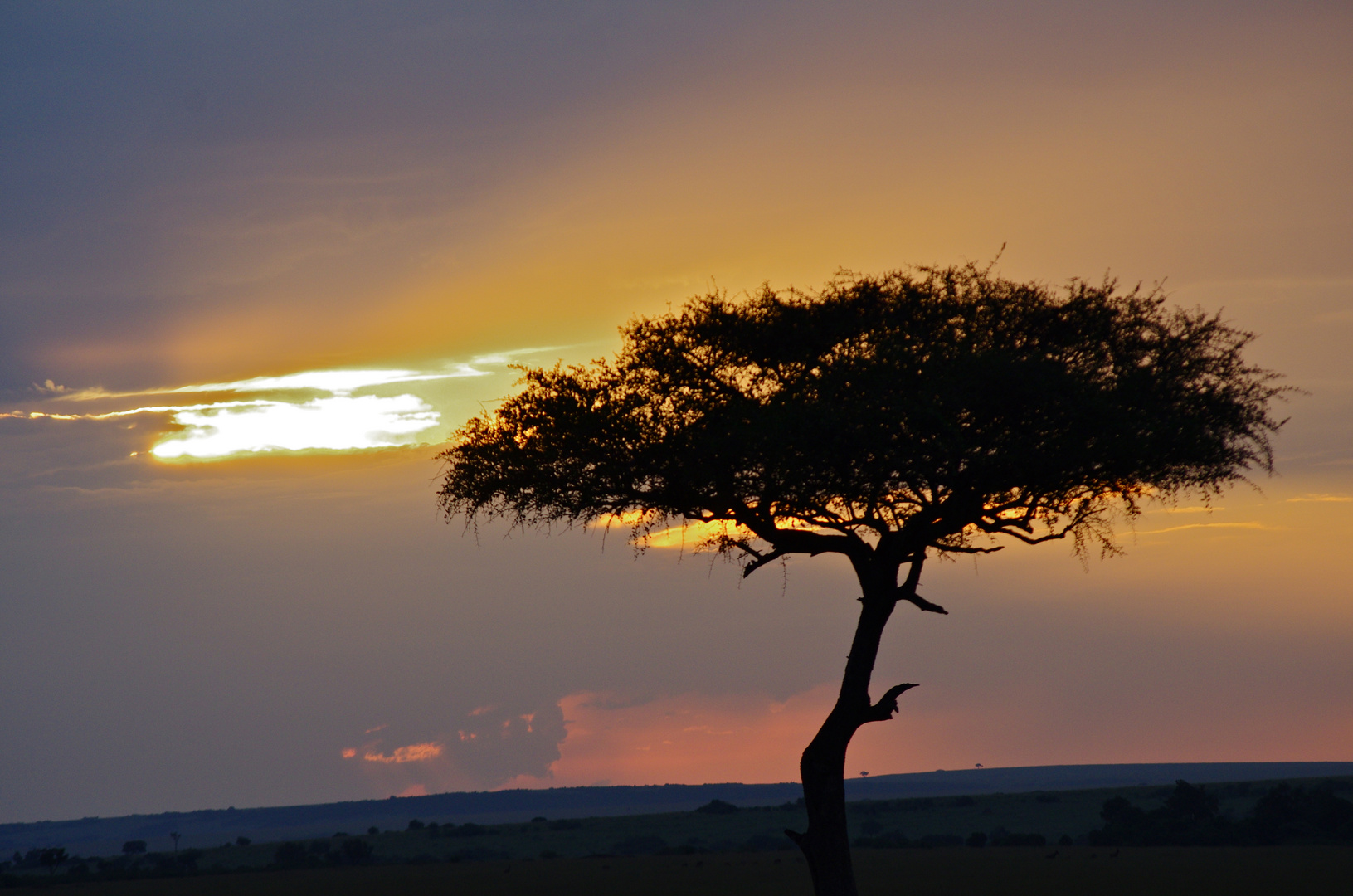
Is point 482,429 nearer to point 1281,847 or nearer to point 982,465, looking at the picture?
point 982,465

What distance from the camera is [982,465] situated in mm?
23453

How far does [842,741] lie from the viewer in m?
24.9

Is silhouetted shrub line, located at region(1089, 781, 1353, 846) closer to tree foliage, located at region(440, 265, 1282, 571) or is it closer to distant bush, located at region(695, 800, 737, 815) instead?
tree foliage, located at region(440, 265, 1282, 571)

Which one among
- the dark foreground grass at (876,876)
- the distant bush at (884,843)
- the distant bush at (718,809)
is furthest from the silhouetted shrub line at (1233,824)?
the distant bush at (718,809)

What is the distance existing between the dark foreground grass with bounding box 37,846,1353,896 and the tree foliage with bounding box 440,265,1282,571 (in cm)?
2276

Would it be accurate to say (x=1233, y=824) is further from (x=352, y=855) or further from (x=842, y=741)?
(x=352, y=855)

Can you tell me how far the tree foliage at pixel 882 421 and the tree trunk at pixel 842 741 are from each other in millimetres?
891

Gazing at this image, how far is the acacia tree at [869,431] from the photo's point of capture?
22969 mm

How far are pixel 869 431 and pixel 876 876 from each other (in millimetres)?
36322

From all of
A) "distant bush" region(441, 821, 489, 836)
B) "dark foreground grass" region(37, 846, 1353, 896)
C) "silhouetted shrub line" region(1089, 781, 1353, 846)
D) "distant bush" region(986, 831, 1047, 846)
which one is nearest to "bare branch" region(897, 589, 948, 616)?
"dark foreground grass" region(37, 846, 1353, 896)

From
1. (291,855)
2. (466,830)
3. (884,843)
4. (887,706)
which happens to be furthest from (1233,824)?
(466,830)

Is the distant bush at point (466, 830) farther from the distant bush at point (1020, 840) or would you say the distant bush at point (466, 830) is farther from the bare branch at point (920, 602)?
the bare branch at point (920, 602)

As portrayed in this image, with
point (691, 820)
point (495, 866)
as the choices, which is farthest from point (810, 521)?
point (691, 820)

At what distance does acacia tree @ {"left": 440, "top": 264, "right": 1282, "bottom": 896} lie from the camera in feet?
75.4
